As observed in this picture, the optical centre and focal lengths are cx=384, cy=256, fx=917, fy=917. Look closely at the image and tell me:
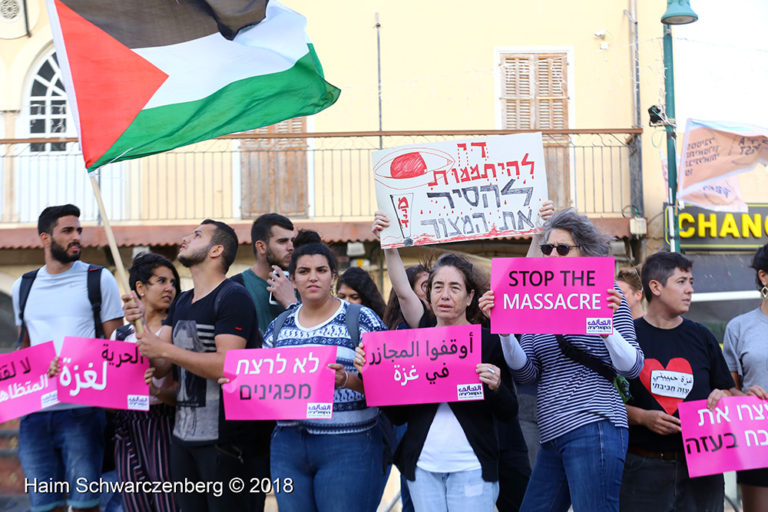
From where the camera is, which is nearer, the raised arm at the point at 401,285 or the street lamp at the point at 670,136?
the raised arm at the point at 401,285

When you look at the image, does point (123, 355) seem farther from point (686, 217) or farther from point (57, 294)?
point (686, 217)

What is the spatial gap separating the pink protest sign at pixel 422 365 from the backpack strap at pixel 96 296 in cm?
190

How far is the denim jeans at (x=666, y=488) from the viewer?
15.9 feet

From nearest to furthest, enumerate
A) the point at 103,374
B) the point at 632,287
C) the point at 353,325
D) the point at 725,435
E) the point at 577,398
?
the point at 577,398 → the point at 353,325 → the point at 725,435 → the point at 103,374 → the point at 632,287

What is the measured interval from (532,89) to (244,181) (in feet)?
15.5

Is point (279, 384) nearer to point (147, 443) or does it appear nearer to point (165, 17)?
point (147, 443)

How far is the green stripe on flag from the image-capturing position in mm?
5352

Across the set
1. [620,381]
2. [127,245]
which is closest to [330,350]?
[620,381]

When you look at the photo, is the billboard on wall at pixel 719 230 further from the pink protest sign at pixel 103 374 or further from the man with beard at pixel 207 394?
the pink protest sign at pixel 103 374

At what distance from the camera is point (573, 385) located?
4.46 meters

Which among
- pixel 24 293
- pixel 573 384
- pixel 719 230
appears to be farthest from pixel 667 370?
pixel 719 230

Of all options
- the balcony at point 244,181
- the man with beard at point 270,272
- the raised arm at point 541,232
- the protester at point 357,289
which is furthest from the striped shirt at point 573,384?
the balcony at point 244,181

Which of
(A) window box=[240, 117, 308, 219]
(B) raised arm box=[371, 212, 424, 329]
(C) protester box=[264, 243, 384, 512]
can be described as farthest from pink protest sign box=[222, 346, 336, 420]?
(A) window box=[240, 117, 308, 219]

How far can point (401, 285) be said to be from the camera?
5.14 meters
